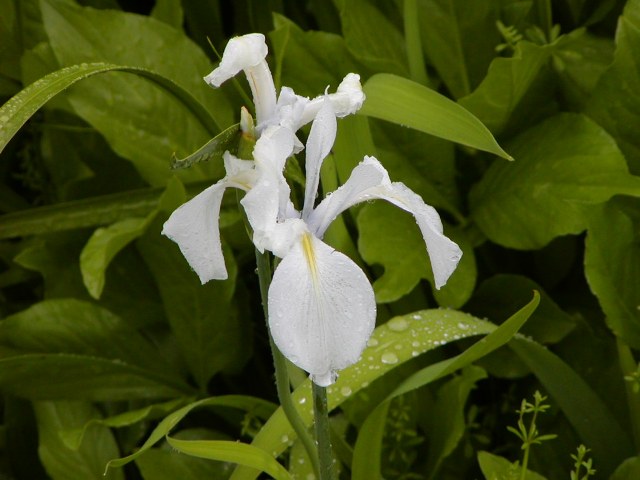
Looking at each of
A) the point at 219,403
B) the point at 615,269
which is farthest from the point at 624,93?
the point at 219,403

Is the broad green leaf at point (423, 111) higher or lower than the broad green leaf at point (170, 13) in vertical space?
lower

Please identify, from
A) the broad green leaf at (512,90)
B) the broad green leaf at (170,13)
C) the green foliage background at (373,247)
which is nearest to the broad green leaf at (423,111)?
the green foliage background at (373,247)

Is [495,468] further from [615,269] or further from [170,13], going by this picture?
[170,13]

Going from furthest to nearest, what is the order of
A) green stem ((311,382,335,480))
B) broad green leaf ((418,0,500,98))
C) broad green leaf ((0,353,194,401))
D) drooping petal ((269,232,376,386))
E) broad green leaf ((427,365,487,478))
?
broad green leaf ((418,0,500,98))
broad green leaf ((0,353,194,401))
broad green leaf ((427,365,487,478))
green stem ((311,382,335,480))
drooping petal ((269,232,376,386))

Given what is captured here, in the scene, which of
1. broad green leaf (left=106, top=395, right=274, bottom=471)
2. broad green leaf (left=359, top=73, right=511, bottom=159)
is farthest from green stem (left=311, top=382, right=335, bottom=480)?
broad green leaf (left=359, top=73, right=511, bottom=159)

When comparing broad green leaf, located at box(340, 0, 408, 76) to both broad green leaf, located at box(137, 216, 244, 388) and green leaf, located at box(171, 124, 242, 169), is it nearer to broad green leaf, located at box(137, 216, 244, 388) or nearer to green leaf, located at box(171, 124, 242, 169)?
broad green leaf, located at box(137, 216, 244, 388)

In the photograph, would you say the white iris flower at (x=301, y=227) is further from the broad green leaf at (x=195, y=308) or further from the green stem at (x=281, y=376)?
the broad green leaf at (x=195, y=308)

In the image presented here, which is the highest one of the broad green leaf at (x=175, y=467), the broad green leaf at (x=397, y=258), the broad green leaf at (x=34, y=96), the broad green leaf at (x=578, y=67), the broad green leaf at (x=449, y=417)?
the broad green leaf at (x=34, y=96)
